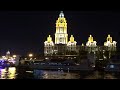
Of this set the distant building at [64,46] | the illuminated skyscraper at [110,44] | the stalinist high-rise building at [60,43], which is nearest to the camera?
the illuminated skyscraper at [110,44]

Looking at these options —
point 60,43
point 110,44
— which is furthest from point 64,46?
point 110,44

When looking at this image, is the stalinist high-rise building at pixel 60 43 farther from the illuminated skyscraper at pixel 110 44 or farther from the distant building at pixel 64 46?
the illuminated skyscraper at pixel 110 44

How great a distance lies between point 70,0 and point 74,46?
43.8ft

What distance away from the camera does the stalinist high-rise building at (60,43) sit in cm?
1433

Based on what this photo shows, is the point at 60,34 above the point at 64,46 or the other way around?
above

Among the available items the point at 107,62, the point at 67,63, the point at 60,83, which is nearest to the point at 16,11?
the point at 60,83

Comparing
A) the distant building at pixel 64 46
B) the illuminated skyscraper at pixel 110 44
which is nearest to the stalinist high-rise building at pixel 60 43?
the distant building at pixel 64 46

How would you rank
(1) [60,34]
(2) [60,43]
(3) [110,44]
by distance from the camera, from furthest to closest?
(2) [60,43], (1) [60,34], (3) [110,44]

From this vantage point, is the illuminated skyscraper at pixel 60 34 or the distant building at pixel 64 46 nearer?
the distant building at pixel 64 46

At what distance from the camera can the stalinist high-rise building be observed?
47.0ft

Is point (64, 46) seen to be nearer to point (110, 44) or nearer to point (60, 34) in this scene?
point (60, 34)

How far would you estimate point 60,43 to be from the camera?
53.3ft

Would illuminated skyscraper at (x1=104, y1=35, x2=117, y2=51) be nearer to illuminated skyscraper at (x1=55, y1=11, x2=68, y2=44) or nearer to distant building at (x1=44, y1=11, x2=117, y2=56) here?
distant building at (x1=44, y1=11, x2=117, y2=56)

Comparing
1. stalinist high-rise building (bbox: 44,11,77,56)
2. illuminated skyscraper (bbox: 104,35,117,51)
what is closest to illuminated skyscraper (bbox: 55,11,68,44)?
stalinist high-rise building (bbox: 44,11,77,56)
